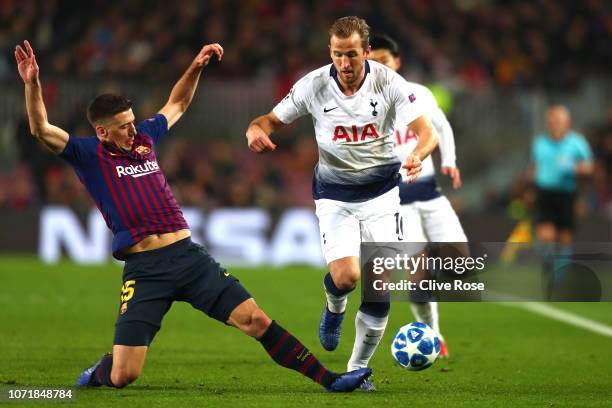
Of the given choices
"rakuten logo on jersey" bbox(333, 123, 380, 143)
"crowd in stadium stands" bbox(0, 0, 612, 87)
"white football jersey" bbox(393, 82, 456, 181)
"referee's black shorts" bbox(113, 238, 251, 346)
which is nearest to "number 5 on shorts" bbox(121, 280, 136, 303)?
"referee's black shorts" bbox(113, 238, 251, 346)

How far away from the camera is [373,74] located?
7637mm

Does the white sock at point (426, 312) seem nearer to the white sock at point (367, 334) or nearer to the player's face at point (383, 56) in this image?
the white sock at point (367, 334)

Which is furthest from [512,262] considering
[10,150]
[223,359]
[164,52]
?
[223,359]

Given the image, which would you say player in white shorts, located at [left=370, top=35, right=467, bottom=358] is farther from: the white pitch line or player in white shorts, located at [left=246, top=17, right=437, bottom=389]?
the white pitch line

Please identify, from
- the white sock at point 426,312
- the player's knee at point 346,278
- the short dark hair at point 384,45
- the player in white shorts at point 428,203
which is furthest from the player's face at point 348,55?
the white sock at point 426,312

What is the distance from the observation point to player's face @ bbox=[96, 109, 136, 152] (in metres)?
7.26

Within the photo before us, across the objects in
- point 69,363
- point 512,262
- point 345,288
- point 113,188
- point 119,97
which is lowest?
point 512,262

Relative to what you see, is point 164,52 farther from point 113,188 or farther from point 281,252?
point 113,188

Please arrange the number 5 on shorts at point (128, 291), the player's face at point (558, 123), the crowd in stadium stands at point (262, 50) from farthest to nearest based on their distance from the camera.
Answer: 1. the crowd in stadium stands at point (262, 50)
2. the player's face at point (558, 123)
3. the number 5 on shorts at point (128, 291)

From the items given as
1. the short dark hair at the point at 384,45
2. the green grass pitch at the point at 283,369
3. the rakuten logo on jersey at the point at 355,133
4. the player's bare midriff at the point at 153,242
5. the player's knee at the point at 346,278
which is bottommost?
the green grass pitch at the point at 283,369

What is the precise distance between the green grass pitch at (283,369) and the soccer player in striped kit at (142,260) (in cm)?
22

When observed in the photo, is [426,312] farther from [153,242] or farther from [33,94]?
[33,94]

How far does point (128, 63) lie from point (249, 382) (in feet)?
43.8

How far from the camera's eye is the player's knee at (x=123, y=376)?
23.3ft
